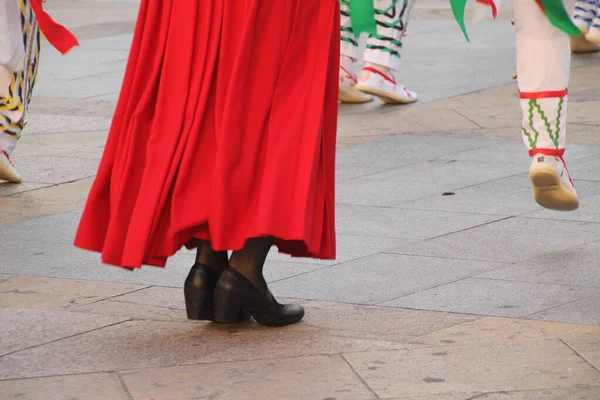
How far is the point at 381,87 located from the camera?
8.01m

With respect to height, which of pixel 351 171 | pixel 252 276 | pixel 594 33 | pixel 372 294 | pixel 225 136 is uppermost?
pixel 225 136

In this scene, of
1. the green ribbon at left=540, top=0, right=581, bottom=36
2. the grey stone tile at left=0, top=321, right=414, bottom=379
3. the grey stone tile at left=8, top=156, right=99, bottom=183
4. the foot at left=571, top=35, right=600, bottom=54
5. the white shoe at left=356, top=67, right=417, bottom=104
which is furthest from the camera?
the foot at left=571, top=35, right=600, bottom=54

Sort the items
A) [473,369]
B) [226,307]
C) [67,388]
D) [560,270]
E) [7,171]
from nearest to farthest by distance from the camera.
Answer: [67,388] → [473,369] → [226,307] → [560,270] → [7,171]

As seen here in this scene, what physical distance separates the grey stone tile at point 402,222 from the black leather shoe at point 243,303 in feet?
3.78

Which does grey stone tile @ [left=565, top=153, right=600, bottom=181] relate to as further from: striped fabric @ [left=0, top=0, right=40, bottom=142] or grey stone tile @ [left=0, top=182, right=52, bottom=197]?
striped fabric @ [left=0, top=0, right=40, bottom=142]

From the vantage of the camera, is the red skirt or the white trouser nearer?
the red skirt

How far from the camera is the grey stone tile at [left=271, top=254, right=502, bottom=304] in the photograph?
410 cm

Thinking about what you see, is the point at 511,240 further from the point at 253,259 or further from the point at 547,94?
the point at 253,259

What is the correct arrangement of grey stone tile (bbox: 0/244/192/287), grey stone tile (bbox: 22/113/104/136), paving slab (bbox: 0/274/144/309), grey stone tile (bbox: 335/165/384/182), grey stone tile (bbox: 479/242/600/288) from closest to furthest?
paving slab (bbox: 0/274/144/309) → grey stone tile (bbox: 479/242/600/288) → grey stone tile (bbox: 0/244/192/287) → grey stone tile (bbox: 335/165/384/182) → grey stone tile (bbox: 22/113/104/136)

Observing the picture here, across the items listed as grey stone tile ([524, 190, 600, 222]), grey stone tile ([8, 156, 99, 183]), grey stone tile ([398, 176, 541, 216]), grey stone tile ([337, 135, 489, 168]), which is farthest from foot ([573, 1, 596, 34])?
grey stone tile ([8, 156, 99, 183])

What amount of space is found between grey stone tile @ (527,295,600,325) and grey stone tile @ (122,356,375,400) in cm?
78

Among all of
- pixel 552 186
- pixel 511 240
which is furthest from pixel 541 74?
pixel 511 240

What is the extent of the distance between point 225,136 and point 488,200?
2.22m

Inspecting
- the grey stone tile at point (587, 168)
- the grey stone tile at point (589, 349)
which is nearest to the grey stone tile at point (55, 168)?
the grey stone tile at point (587, 168)
